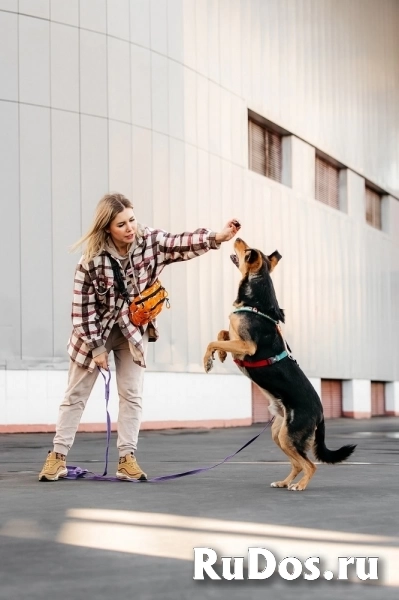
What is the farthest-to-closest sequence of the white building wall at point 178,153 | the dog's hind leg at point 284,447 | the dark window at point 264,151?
the dark window at point 264,151 < the white building wall at point 178,153 < the dog's hind leg at point 284,447

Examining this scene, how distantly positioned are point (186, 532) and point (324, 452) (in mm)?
2208

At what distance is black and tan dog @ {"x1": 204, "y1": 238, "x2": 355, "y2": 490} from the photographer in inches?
243

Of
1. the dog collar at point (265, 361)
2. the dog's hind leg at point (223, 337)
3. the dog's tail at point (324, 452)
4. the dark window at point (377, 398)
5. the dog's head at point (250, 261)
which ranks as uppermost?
the dog's head at point (250, 261)

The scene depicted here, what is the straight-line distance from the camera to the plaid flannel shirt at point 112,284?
6.49 metres

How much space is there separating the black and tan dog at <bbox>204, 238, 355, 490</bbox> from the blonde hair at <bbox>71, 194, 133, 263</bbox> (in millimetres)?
1021

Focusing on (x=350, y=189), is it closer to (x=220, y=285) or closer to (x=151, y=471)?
(x=220, y=285)

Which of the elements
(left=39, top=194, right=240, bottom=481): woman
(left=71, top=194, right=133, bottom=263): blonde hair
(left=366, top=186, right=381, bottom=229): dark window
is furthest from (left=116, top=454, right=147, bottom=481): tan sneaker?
(left=366, top=186, right=381, bottom=229): dark window

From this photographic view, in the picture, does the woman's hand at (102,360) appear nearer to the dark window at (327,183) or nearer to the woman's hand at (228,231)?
the woman's hand at (228,231)

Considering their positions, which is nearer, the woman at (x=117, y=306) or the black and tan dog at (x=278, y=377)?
the black and tan dog at (x=278, y=377)

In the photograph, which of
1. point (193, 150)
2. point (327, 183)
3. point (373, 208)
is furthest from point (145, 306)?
point (373, 208)

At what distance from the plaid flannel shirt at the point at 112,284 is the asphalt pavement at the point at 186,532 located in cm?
100

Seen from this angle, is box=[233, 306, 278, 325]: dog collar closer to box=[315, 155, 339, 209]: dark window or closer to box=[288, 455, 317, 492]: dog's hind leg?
box=[288, 455, 317, 492]: dog's hind leg

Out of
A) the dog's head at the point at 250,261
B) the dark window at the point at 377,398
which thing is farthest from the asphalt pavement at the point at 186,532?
the dark window at the point at 377,398

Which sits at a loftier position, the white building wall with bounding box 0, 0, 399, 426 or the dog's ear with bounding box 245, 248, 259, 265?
the white building wall with bounding box 0, 0, 399, 426
